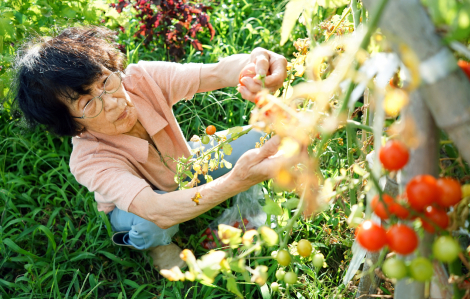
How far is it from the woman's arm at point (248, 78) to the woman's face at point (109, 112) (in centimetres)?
36

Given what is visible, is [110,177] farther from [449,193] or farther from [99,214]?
[449,193]

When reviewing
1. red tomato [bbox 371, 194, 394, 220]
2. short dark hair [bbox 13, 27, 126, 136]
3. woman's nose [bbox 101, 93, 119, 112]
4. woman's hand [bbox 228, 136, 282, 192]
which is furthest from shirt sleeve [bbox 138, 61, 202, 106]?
red tomato [bbox 371, 194, 394, 220]

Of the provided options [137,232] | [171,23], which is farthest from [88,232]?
[171,23]

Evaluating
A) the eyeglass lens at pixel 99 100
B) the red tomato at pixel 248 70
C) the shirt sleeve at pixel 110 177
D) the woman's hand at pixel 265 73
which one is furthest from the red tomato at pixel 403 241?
the eyeglass lens at pixel 99 100

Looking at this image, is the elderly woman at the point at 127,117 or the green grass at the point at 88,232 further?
the green grass at the point at 88,232

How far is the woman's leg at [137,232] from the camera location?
1749 mm

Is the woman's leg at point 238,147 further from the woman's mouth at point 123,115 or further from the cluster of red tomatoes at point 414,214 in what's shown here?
the cluster of red tomatoes at point 414,214

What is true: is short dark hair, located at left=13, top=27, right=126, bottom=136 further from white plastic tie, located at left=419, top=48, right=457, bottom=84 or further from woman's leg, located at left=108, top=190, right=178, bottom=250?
white plastic tie, located at left=419, top=48, right=457, bottom=84

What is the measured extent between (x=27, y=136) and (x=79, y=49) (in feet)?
3.53

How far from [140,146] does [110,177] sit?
0.22 m

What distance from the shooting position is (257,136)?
85.9 inches

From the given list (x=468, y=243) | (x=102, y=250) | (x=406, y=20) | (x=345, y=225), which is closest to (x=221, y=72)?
(x=345, y=225)

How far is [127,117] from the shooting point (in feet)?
5.27

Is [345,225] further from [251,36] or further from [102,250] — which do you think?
[251,36]
